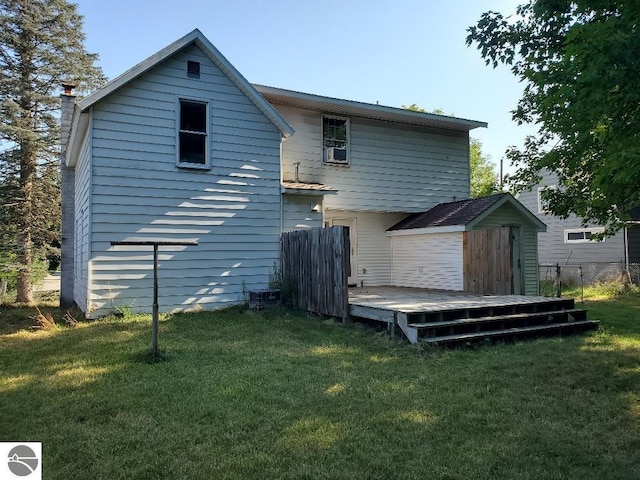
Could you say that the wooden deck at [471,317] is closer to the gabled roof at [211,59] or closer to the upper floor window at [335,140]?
the gabled roof at [211,59]

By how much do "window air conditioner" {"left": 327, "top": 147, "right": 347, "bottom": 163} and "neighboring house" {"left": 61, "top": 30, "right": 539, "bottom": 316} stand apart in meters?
0.03

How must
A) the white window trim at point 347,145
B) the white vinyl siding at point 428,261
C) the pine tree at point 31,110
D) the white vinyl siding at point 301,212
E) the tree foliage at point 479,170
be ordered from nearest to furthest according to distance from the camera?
the white vinyl siding at point 301,212, the white vinyl siding at point 428,261, the white window trim at point 347,145, the pine tree at point 31,110, the tree foliage at point 479,170

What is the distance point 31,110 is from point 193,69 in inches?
532

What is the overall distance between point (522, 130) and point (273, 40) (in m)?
7.74

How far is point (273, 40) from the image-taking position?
12297 millimetres

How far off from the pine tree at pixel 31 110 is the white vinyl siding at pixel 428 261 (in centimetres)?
1478

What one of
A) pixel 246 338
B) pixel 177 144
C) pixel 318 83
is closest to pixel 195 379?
pixel 246 338

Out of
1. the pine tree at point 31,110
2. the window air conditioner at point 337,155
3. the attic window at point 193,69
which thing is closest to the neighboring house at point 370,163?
the window air conditioner at point 337,155

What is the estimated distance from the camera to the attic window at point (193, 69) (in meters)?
10.5

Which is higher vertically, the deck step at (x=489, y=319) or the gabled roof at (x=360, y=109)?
the gabled roof at (x=360, y=109)

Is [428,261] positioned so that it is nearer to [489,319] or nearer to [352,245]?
[352,245]

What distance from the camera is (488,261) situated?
11531mm

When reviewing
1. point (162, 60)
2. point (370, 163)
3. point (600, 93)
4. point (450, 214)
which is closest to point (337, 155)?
point (370, 163)

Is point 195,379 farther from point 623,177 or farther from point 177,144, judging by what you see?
point 177,144
